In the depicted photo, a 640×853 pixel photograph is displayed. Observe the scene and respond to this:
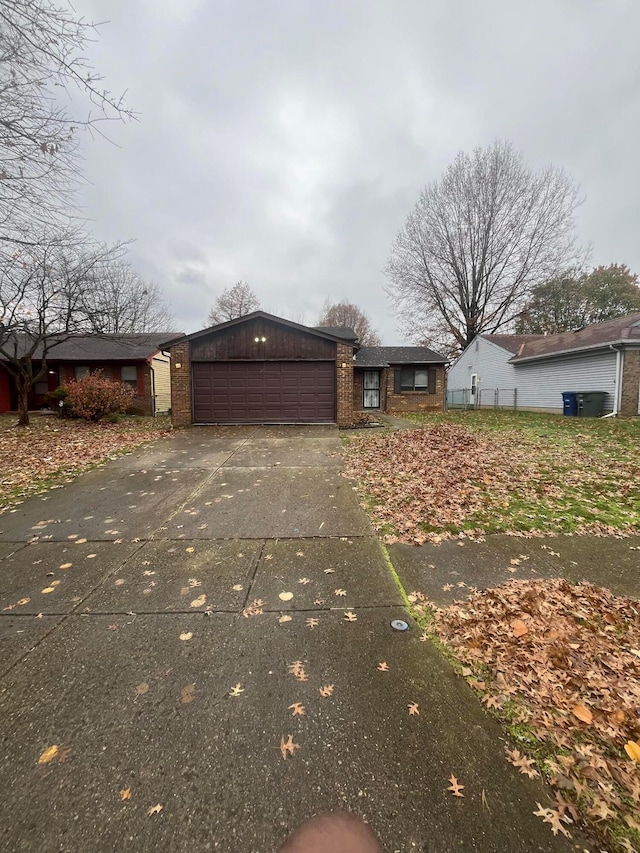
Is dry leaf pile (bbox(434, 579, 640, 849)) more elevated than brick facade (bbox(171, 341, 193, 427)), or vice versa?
brick facade (bbox(171, 341, 193, 427))

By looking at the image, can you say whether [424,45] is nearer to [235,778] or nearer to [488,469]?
[488,469]

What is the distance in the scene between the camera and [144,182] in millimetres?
8305

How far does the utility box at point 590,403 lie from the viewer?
46.2 feet

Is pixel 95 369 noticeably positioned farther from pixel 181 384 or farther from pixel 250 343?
pixel 250 343

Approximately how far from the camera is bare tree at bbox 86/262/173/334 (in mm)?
13281

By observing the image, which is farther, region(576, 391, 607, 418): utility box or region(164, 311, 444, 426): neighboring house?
region(576, 391, 607, 418): utility box

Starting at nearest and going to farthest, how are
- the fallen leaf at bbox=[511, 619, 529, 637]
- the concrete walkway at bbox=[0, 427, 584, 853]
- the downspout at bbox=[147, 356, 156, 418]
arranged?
the concrete walkway at bbox=[0, 427, 584, 853] → the fallen leaf at bbox=[511, 619, 529, 637] → the downspout at bbox=[147, 356, 156, 418]

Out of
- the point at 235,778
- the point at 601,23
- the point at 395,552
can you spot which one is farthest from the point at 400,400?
the point at 235,778

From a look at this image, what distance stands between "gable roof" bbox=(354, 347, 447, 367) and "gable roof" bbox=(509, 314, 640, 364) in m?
4.39

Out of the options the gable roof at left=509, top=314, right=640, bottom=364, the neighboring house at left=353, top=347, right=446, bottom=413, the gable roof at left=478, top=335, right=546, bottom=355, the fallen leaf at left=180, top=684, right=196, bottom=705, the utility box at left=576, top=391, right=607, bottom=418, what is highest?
the gable roof at left=478, top=335, right=546, bottom=355

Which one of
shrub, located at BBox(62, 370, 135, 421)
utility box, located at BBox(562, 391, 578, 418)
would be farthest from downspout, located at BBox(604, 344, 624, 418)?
shrub, located at BBox(62, 370, 135, 421)

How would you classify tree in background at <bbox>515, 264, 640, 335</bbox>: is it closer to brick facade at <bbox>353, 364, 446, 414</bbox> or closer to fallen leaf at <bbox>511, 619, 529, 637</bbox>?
brick facade at <bbox>353, 364, 446, 414</bbox>

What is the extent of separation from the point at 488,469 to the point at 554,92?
1420cm

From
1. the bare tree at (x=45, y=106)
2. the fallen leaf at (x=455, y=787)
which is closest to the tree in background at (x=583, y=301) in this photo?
the bare tree at (x=45, y=106)
